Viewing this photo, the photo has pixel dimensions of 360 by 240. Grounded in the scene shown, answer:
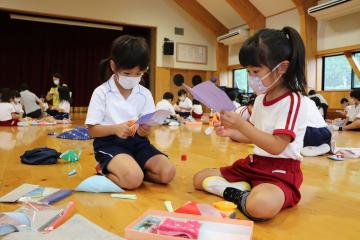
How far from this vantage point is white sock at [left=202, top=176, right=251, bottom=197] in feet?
4.98

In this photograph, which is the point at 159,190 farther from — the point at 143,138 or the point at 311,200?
the point at 311,200

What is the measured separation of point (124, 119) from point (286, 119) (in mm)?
859

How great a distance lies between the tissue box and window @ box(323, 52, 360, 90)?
256 inches

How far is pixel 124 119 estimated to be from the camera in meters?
1.81

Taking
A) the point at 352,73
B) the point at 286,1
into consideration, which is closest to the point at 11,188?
the point at 352,73

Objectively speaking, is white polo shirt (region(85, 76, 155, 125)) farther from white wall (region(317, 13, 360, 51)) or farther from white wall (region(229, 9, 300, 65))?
white wall (region(229, 9, 300, 65))

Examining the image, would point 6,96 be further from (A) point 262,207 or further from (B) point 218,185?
(A) point 262,207

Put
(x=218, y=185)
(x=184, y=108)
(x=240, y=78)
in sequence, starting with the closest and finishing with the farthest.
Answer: (x=218, y=185) → (x=184, y=108) → (x=240, y=78)

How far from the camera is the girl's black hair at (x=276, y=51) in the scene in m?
1.31

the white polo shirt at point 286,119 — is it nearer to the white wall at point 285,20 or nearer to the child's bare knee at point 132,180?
the child's bare knee at point 132,180

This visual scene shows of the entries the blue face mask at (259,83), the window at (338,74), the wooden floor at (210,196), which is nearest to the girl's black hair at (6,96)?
the wooden floor at (210,196)

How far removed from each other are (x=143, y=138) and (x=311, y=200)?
35.6 inches

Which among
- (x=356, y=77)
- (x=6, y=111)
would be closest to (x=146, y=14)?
(x=6, y=111)

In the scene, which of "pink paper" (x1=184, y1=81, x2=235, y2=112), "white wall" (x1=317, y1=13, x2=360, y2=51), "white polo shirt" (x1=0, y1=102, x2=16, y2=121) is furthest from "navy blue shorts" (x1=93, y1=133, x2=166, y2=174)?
"white wall" (x1=317, y1=13, x2=360, y2=51)
